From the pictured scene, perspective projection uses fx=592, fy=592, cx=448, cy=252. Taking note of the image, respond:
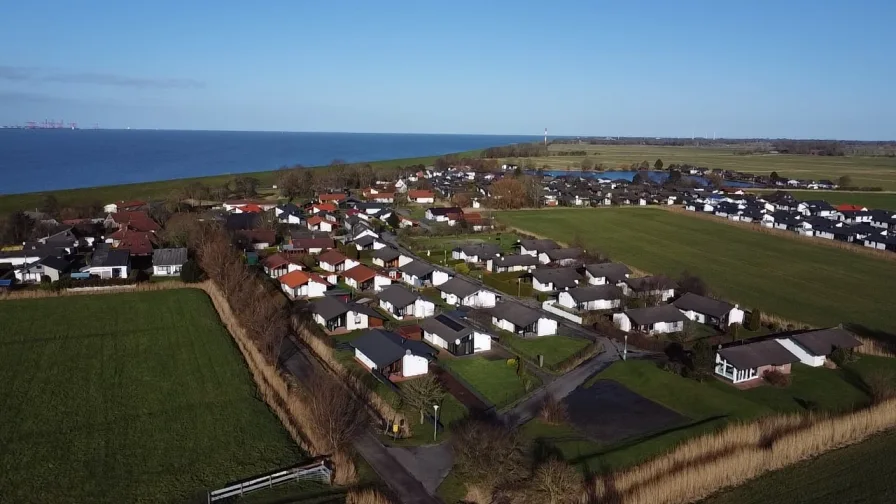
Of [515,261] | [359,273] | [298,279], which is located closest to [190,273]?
[298,279]

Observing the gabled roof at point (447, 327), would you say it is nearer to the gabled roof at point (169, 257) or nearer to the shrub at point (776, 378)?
the shrub at point (776, 378)

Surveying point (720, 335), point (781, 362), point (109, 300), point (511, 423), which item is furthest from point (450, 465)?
point (109, 300)

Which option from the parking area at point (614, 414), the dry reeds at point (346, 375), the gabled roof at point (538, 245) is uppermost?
the gabled roof at point (538, 245)

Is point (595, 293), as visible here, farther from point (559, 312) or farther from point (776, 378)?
point (776, 378)

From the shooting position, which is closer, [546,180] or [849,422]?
[849,422]

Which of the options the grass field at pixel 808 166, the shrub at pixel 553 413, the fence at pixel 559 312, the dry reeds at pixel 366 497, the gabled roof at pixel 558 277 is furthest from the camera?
the grass field at pixel 808 166

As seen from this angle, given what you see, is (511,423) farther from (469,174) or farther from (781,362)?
(469,174)

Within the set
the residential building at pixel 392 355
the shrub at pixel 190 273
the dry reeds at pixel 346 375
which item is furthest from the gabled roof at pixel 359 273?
the residential building at pixel 392 355
